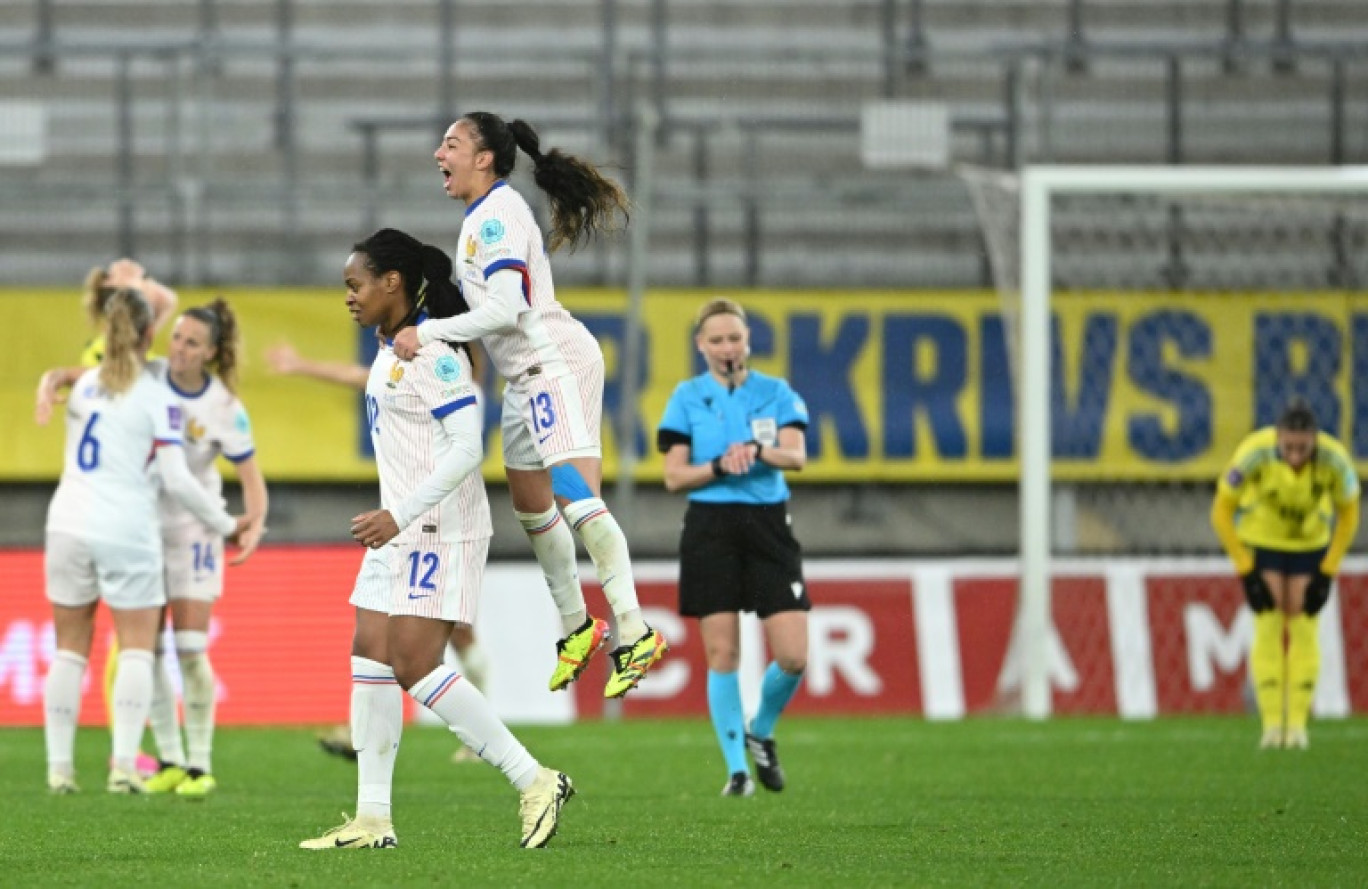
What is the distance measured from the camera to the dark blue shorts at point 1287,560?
1234 centimetres

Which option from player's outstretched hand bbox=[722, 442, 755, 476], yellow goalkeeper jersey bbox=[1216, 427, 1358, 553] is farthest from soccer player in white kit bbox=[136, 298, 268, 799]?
yellow goalkeeper jersey bbox=[1216, 427, 1358, 553]

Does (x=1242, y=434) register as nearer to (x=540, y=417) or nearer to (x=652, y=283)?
(x=652, y=283)

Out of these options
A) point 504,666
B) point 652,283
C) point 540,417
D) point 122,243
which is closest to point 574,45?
point 652,283

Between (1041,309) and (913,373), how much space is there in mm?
2584

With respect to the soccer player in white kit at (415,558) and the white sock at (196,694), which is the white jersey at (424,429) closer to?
the soccer player in white kit at (415,558)

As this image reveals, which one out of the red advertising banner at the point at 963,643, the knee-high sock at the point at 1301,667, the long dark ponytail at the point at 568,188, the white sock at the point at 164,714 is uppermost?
the long dark ponytail at the point at 568,188

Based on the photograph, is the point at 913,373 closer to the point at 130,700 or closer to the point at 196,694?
the point at 196,694

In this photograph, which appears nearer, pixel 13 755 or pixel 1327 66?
pixel 13 755

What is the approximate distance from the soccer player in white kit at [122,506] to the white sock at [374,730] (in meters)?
2.59

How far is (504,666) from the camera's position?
49.6 ft

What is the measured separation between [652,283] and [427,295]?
35.3 feet

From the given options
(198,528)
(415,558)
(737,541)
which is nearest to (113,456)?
(198,528)

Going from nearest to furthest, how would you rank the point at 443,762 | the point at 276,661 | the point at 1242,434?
1. the point at 443,762
2. the point at 276,661
3. the point at 1242,434

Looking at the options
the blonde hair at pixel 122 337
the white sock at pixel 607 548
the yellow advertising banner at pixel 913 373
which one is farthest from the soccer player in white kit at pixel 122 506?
the yellow advertising banner at pixel 913 373
